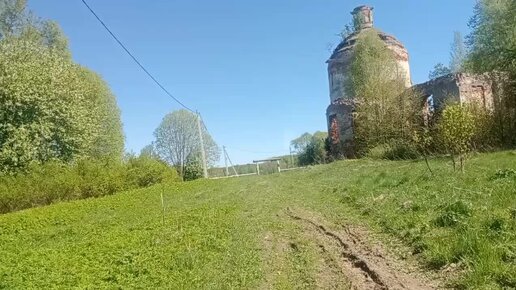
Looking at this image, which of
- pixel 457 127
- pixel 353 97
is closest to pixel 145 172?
pixel 353 97

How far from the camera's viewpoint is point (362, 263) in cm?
599

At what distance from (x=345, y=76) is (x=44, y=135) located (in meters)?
22.4

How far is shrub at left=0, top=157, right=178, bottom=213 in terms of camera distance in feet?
64.2

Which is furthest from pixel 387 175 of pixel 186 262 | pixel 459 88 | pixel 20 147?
pixel 20 147

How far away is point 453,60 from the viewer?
39.8 meters

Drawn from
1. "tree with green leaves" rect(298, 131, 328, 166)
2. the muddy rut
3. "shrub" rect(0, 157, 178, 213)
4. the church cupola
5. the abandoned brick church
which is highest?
the church cupola

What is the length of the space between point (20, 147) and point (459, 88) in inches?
942

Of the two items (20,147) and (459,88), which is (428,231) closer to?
(459,88)

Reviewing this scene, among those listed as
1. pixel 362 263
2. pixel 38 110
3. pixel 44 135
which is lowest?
pixel 362 263

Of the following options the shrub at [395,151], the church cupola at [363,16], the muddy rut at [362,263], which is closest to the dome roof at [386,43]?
the church cupola at [363,16]

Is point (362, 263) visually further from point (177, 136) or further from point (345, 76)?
point (177, 136)

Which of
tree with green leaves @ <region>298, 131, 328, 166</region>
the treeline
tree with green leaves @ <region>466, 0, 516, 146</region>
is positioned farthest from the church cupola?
the treeline

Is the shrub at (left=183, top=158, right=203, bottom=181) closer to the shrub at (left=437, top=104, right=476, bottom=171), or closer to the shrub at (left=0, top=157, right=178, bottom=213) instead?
the shrub at (left=0, top=157, right=178, bottom=213)

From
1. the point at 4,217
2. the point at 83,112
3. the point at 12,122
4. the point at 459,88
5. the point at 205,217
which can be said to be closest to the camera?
the point at 205,217
